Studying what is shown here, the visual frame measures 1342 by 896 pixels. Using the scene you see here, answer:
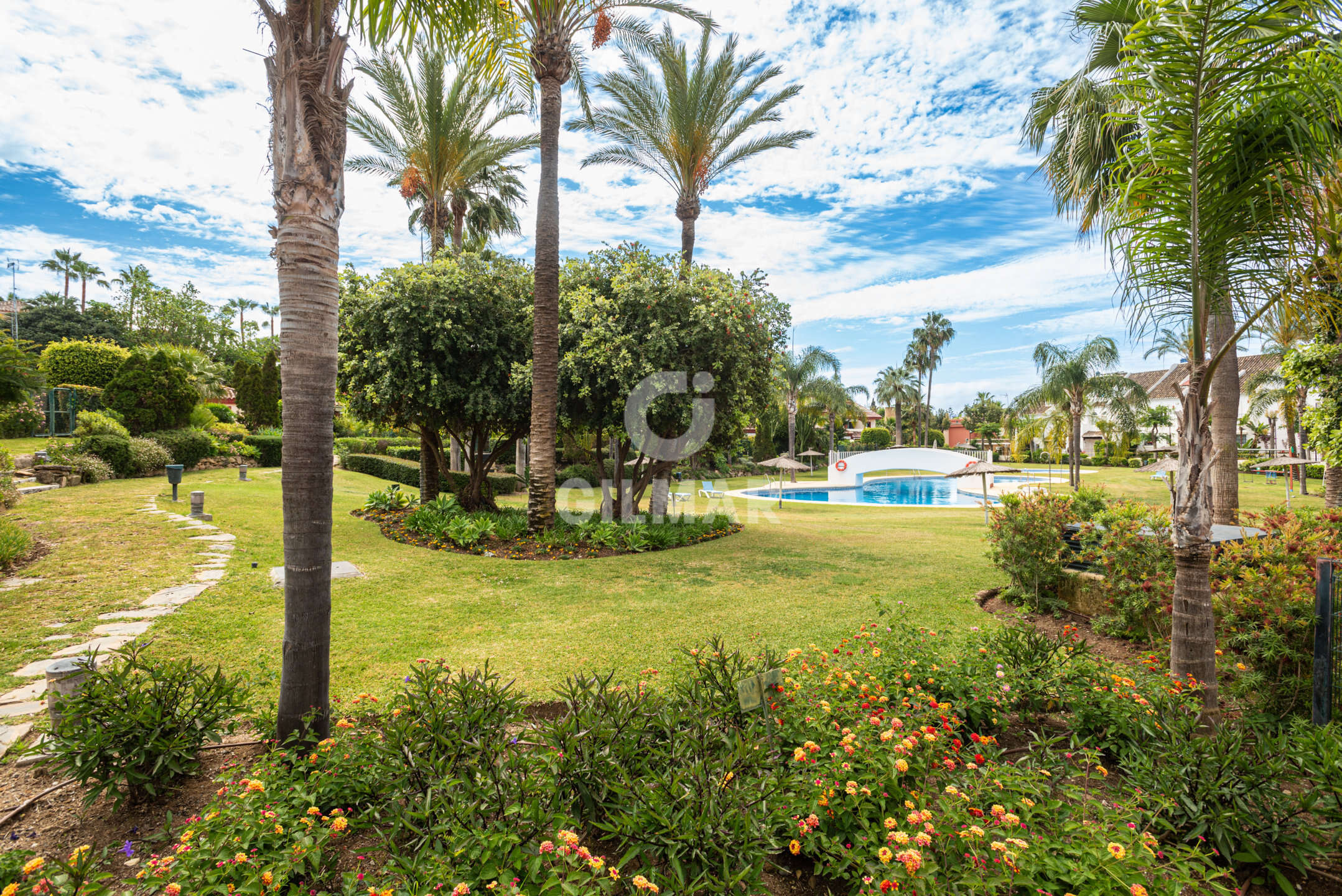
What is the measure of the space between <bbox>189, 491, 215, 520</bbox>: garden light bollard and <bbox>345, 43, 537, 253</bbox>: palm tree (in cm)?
724

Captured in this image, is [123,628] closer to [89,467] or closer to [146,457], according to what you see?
[89,467]

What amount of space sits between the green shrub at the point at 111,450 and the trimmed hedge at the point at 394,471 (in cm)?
751

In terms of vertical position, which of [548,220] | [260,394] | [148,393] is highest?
[548,220]

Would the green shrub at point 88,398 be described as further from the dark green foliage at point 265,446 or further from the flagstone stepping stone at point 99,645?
the flagstone stepping stone at point 99,645

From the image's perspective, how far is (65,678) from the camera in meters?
3.13

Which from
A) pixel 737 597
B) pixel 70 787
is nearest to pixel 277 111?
pixel 70 787

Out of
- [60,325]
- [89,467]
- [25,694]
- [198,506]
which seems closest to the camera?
[25,694]

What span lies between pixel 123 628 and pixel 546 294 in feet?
23.1

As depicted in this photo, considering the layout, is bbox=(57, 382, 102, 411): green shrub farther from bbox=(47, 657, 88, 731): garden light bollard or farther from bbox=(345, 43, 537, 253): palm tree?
bbox=(47, 657, 88, 731): garden light bollard

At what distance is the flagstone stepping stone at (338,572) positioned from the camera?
23.8 ft

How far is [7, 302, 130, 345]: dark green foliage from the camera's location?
3997 cm

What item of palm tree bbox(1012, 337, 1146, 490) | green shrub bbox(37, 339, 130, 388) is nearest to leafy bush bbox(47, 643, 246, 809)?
green shrub bbox(37, 339, 130, 388)

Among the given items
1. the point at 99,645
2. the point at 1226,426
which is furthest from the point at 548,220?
the point at 1226,426

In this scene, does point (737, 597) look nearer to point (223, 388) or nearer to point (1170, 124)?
point (1170, 124)
